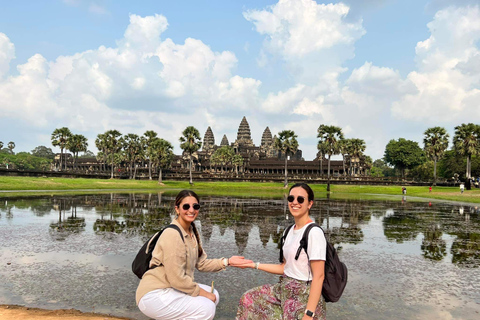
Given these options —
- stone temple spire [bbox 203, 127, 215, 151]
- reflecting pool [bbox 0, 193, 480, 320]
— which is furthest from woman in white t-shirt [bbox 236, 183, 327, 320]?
stone temple spire [bbox 203, 127, 215, 151]

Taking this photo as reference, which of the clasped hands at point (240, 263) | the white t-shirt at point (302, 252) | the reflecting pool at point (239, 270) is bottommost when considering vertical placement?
the reflecting pool at point (239, 270)

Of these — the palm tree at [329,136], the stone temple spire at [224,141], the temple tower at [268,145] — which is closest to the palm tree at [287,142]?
the palm tree at [329,136]

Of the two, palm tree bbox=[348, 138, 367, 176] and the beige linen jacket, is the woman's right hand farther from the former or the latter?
palm tree bbox=[348, 138, 367, 176]

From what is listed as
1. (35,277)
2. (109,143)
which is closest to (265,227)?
(35,277)

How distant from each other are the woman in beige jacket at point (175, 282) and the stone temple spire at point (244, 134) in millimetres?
171167

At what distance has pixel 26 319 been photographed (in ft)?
18.8

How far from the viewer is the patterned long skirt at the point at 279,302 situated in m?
A: 4.29

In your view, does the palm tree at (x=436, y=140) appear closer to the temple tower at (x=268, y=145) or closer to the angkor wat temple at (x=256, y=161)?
the angkor wat temple at (x=256, y=161)

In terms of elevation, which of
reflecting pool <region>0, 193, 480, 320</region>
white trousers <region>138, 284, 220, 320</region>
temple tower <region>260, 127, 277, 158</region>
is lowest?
reflecting pool <region>0, 193, 480, 320</region>

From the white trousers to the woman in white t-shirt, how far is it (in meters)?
0.56

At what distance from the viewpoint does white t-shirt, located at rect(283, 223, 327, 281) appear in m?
4.09

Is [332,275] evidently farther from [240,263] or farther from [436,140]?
[436,140]

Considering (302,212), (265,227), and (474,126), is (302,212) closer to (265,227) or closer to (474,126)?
(265,227)

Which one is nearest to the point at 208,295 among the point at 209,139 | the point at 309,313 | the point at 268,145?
the point at 309,313
